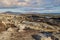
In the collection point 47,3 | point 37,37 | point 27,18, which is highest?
point 47,3

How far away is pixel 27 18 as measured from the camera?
401 centimetres

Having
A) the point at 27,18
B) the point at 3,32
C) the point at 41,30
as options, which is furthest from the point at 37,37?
the point at 3,32

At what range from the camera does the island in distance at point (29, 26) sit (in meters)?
3.97

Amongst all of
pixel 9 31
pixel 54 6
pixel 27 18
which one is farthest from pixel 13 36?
pixel 54 6

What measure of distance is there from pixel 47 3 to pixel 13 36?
34.6 inches

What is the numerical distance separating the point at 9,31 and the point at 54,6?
955 mm

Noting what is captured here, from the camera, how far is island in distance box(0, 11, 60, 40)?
397cm

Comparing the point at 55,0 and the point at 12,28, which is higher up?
the point at 55,0

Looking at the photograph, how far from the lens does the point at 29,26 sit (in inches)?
159

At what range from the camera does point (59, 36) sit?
13.0 feet

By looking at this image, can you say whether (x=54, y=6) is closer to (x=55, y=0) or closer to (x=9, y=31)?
(x=55, y=0)

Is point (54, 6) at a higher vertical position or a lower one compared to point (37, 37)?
higher

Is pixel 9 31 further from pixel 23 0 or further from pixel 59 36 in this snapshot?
pixel 59 36

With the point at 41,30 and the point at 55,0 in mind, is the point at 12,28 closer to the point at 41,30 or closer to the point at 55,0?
the point at 41,30
